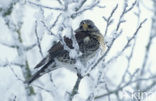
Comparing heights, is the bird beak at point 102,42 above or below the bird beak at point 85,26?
below

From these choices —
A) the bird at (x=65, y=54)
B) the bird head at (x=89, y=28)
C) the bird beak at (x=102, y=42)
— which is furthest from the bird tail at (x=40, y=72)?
the bird head at (x=89, y=28)

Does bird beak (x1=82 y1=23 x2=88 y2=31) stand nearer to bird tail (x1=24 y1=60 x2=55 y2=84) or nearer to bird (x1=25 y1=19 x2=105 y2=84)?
bird (x1=25 y1=19 x2=105 y2=84)

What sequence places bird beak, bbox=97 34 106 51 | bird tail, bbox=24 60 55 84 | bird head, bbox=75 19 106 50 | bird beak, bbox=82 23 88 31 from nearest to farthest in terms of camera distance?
1. bird tail, bbox=24 60 55 84
2. bird beak, bbox=97 34 106 51
3. bird head, bbox=75 19 106 50
4. bird beak, bbox=82 23 88 31

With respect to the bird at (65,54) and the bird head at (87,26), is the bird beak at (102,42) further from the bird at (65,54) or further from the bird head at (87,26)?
the bird head at (87,26)

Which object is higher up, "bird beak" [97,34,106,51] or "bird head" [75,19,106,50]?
"bird head" [75,19,106,50]

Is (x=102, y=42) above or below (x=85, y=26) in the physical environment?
below

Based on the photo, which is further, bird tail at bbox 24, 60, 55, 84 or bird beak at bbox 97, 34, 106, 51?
bird beak at bbox 97, 34, 106, 51

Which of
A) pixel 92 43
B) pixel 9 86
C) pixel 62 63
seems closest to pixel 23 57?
pixel 62 63

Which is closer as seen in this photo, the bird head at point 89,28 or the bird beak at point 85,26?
the bird head at point 89,28

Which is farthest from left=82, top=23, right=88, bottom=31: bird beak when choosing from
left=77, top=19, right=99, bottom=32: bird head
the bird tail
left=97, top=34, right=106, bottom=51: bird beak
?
the bird tail

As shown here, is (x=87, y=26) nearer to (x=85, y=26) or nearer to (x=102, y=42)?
(x=85, y=26)

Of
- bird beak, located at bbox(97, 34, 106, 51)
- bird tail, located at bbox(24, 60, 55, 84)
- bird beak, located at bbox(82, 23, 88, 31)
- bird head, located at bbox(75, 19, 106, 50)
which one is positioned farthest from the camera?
bird beak, located at bbox(82, 23, 88, 31)

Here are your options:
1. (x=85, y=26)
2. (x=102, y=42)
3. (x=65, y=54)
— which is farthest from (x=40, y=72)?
(x=85, y=26)

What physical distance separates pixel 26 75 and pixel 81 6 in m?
1.45
